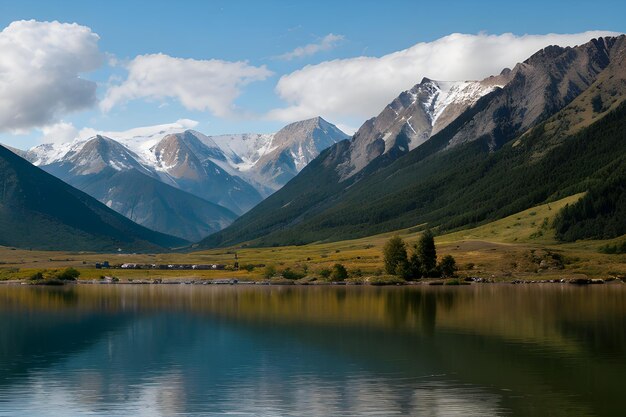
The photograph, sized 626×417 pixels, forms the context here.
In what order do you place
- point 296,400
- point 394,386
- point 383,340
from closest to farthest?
point 296,400
point 394,386
point 383,340

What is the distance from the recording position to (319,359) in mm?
73375

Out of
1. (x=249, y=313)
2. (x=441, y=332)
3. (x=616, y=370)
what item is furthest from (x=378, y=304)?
(x=616, y=370)

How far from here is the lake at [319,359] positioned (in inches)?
2141

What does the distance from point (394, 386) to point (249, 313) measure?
206 feet

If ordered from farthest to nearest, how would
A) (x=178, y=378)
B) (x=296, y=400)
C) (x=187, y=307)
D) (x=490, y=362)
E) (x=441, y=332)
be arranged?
1. (x=187, y=307)
2. (x=441, y=332)
3. (x=490, y=362)
4. (x=178, y=378)
5. (x=296, y=400)

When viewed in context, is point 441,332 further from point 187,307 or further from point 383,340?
point 187,307

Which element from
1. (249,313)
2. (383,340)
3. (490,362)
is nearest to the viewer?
(490,362)

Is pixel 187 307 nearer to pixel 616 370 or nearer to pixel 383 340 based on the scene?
pixel 383 340

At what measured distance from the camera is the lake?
54.4 meters

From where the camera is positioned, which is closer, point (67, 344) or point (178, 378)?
point (178, 378)

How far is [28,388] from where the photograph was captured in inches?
2402

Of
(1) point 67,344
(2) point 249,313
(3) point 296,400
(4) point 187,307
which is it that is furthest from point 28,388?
(4) point 187,307

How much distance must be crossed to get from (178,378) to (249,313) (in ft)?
185

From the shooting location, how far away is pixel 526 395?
56125mm
